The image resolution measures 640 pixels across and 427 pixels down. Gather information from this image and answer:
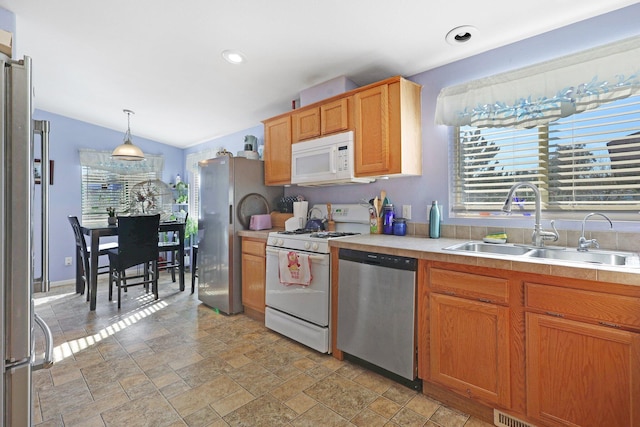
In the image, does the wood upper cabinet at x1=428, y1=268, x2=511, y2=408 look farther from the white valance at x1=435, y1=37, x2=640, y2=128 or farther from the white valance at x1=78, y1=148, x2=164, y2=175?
the white valance at x1=78, y1=148, x2=164, y2=175

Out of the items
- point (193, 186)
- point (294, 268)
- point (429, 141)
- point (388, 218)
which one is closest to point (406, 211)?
point (388, 218)

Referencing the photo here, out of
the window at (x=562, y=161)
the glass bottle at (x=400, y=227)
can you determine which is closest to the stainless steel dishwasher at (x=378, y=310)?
the glass bottle at (x=400, y=227)

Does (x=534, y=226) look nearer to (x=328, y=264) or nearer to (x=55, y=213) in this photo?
(x=328, y=264)

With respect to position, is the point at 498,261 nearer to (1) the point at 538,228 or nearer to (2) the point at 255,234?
(1) the point at 538,228

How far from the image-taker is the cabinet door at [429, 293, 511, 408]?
1555 millimetres

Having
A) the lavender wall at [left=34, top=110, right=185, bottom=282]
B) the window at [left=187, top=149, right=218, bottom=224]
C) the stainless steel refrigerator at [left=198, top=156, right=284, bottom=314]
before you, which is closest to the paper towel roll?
the stainless steel refrigerator at [left=198, top=156, right=284, bottom=314]

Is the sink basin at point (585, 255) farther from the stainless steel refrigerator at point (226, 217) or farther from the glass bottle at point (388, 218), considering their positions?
the stainless steel refrigerator at point (226, 217)

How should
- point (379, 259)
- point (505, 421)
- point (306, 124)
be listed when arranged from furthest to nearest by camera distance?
point (306, 124) → point (379, 259) → point (505, 421)

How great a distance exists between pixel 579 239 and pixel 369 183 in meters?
1.57

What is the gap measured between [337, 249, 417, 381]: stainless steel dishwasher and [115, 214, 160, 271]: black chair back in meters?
2.50

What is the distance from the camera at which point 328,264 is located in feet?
7.67

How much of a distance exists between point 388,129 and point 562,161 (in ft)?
3.75

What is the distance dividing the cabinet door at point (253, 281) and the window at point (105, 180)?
10.6 ft

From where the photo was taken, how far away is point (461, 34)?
6.72 feet
